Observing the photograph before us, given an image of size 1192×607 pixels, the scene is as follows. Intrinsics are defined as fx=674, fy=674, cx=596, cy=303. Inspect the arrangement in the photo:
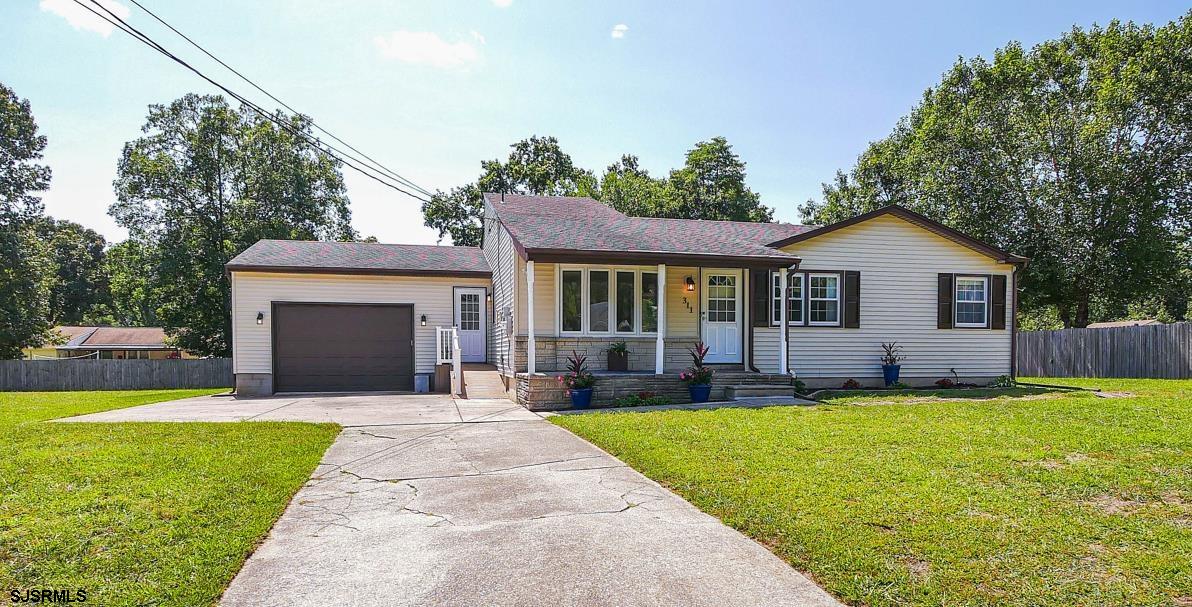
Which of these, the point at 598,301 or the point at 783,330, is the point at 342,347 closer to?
the point at 598,301

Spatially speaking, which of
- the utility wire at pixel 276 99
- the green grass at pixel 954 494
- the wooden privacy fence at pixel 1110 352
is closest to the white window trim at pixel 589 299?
the green grass at pixel 954 494

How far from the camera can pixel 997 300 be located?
1550 centimetres

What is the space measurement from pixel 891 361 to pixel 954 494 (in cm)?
1015

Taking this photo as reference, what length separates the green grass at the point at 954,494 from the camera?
3574 millimetres

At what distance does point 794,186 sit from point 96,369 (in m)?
28.9

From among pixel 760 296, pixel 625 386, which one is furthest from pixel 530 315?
pixel 760 296

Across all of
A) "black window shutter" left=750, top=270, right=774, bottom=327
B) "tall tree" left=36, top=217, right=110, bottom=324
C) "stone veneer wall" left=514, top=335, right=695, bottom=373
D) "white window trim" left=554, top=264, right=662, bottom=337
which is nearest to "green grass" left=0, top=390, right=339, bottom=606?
"stone veneer wall" left=514, top=335, right=695, bottom=373

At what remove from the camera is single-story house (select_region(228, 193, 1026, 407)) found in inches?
526

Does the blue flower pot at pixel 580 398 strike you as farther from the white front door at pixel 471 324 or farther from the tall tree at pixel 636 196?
the tall tree at pixel 636 196

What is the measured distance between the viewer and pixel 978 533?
14.1ft

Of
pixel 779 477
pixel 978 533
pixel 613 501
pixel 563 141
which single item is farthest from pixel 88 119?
pixel 563 141

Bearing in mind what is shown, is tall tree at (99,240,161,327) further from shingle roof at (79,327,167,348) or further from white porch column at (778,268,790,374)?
white porch column at (778,268,790,374)

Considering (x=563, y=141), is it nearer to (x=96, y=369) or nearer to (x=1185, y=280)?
(x=96, y=369)

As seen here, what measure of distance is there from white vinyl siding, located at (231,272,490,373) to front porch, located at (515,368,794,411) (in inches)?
196
